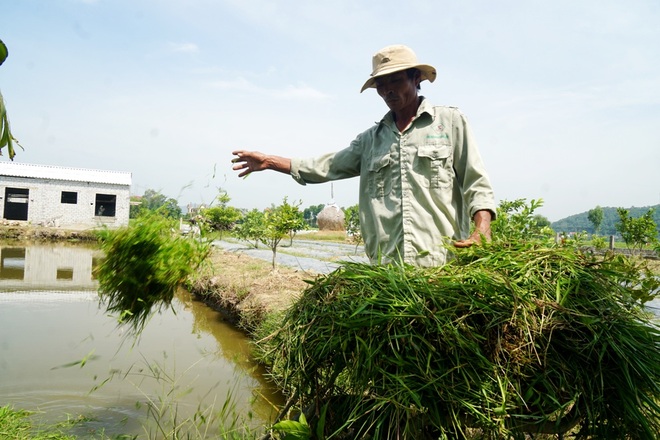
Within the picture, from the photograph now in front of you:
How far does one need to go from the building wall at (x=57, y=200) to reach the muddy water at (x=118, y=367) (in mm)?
18886

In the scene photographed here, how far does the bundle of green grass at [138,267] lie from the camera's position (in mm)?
2385

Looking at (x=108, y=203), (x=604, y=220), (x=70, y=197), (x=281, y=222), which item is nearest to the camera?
(x=281, y=222)

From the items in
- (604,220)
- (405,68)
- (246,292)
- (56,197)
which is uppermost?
(604,220)

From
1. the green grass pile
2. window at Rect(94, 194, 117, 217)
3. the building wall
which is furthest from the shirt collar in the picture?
window at Rect(94, 194, 117, 217)

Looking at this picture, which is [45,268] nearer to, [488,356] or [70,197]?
[488,356]

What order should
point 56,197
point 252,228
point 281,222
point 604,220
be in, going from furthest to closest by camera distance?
1. point 604,220
2. point 56,197
3. point 252,228
4. point 281,222

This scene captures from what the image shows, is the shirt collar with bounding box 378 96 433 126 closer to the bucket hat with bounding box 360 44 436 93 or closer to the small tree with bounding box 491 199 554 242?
the bucket hat with bounding box 360 44 436 93

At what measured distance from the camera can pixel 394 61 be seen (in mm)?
2223

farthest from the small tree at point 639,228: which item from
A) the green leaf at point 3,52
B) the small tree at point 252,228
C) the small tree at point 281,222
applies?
the green leaf at point 3,52

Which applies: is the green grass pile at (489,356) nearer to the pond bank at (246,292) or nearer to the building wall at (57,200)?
the pond bank at (246,292)

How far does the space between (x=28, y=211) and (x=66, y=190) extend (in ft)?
7.25

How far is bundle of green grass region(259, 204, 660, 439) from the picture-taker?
1272 millimetres

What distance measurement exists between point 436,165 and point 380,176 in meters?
0.28

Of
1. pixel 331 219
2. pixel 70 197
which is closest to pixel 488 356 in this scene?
pixel 70 197
